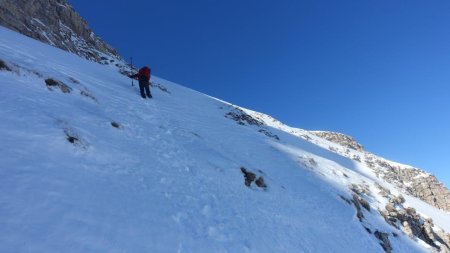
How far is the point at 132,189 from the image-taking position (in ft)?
32.8

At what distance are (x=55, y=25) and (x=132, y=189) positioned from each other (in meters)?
43.7

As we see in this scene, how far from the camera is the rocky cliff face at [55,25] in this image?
3747cm

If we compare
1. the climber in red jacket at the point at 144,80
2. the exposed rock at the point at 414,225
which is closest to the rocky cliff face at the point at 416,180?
the exposed rock at the point at 414,225

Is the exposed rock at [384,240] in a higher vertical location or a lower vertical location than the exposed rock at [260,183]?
lower

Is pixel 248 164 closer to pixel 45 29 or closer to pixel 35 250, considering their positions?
pixel 35 250

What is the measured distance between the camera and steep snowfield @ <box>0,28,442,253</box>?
744cm

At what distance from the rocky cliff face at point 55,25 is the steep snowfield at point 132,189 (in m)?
21.5

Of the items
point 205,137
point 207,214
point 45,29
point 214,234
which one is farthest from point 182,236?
point 45,29

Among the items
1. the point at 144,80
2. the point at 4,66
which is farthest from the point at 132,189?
the point at 144,80

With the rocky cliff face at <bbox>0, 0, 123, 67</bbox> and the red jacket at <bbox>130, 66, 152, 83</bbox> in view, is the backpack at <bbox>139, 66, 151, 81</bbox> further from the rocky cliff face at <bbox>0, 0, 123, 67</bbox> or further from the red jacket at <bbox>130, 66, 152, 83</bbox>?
the rocky cliff face at <bbox>0, 0, 123, 67</bbox>

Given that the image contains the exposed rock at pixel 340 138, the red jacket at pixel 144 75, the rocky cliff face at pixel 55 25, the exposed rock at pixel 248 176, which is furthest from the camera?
the exposed rock at pixel 340 138

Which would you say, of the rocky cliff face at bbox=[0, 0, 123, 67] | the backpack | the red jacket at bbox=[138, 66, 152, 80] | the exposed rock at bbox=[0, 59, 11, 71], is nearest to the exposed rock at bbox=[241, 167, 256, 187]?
the exposed rock at bbox=[0, 59, 11, 71]

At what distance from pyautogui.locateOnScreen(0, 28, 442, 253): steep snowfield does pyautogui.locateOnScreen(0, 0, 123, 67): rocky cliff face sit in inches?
848

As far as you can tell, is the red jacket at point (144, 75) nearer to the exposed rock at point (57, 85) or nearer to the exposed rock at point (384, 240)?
the exposed rock at point (57, 85)
